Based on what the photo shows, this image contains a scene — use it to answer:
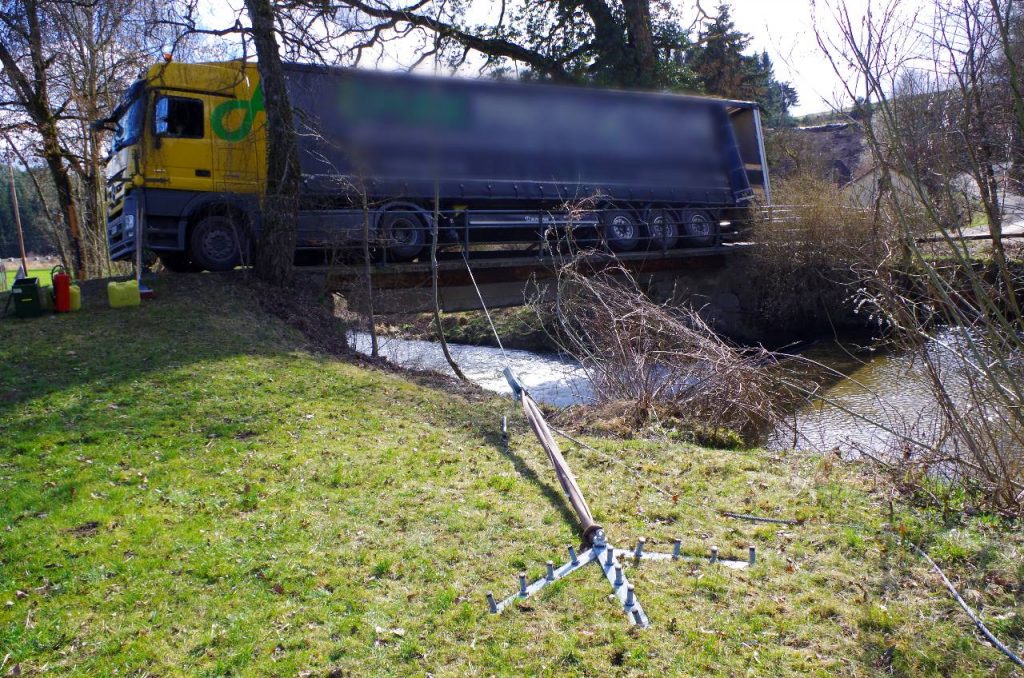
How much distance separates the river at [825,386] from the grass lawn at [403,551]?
3.63ft

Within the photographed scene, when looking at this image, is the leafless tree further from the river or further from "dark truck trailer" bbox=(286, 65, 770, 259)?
"dark truck trailer" bbox=(286, 65, 770, 259)

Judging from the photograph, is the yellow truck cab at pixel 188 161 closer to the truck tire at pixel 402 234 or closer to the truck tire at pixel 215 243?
the truck tire at pixel 215 243

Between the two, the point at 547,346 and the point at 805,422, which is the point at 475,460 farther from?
the point at 547,346

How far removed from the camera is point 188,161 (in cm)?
1261

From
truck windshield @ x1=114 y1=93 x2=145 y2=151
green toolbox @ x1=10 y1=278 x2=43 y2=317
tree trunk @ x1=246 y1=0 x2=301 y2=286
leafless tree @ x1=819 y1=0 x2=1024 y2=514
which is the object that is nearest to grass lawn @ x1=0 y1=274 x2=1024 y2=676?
leafless tree @ x1=819 y1=0 x2=1024 y2=514

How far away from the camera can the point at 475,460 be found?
7.03 meters

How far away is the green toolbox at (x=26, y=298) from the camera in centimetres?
1116

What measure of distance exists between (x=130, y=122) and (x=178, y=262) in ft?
8.48

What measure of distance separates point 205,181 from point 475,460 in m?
8.23

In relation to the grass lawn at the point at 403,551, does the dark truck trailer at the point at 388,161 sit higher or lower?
higher

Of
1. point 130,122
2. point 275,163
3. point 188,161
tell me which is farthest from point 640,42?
point 130,122

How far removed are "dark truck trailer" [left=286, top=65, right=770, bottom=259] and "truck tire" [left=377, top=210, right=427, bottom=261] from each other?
0.03 m

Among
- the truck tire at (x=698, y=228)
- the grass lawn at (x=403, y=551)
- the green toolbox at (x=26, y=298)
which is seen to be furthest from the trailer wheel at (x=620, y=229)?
the green toolbox at (x=26, y=298)

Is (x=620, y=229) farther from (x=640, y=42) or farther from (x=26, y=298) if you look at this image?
(x=26, y=298)
